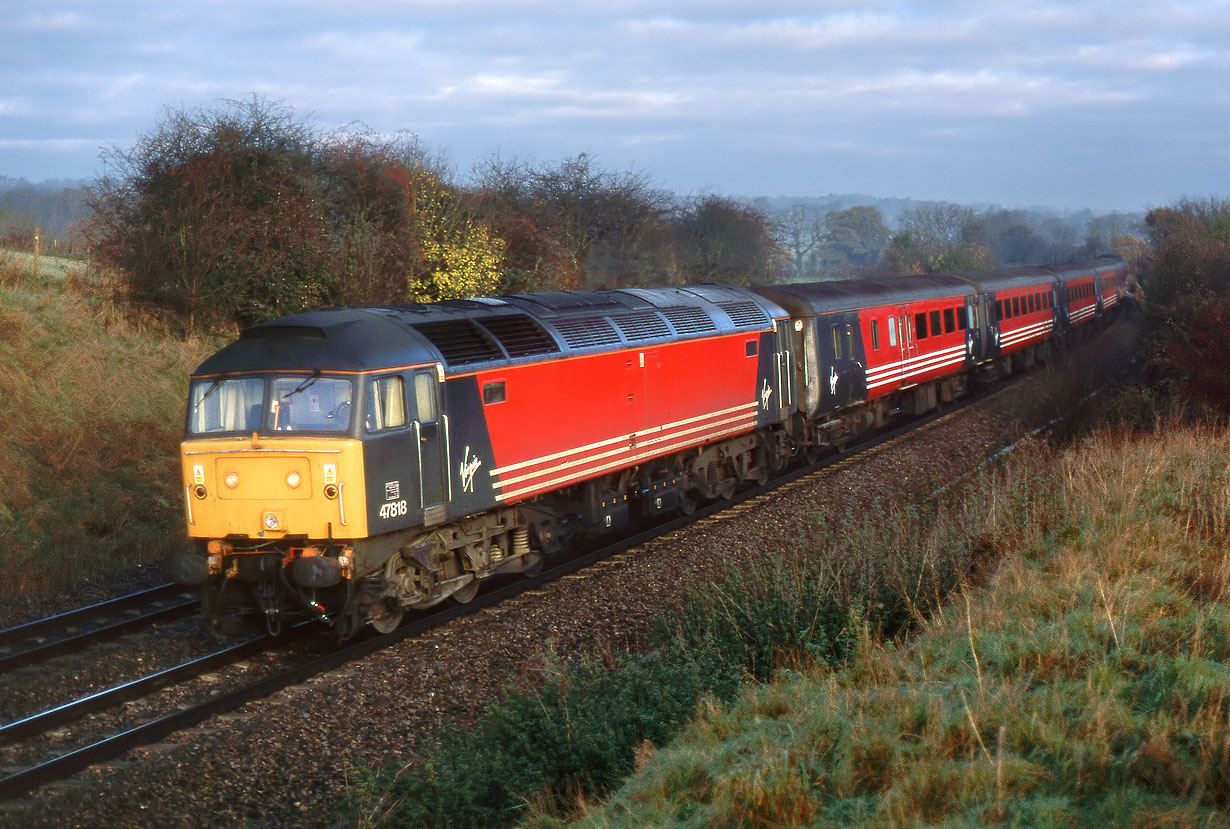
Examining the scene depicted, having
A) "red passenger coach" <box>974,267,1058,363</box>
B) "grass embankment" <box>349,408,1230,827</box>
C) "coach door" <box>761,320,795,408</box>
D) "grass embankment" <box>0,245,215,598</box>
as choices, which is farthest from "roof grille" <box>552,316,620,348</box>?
"red passenger coach" <box>974,267,1058,363</box>

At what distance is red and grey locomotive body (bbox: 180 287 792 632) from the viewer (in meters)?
9.64

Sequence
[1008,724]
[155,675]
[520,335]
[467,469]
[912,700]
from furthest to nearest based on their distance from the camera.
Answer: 1. [520,335]
2. [467,469]
3. [155,675]
4. [912,700]
5. [1008,724]

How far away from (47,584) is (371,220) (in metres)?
15.8

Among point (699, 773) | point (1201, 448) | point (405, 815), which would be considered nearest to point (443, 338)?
point (405, 815)

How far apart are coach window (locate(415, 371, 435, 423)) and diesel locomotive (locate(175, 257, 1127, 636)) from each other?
16 millimetres

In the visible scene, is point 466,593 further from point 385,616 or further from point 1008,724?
point 1008,724

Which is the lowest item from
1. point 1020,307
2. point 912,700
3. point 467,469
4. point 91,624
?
point 91,624

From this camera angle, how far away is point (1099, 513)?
428 inches

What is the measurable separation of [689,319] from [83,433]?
9.27 metres

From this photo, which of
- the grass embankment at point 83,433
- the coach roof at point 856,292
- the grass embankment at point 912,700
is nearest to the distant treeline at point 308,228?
the grass embankment at point 83,433

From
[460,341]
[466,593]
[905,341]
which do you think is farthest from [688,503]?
[905,341]

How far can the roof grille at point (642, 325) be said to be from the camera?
13734mm

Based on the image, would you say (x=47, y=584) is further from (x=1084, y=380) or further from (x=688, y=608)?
(x=1084, y=380)

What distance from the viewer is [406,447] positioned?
10016mm
